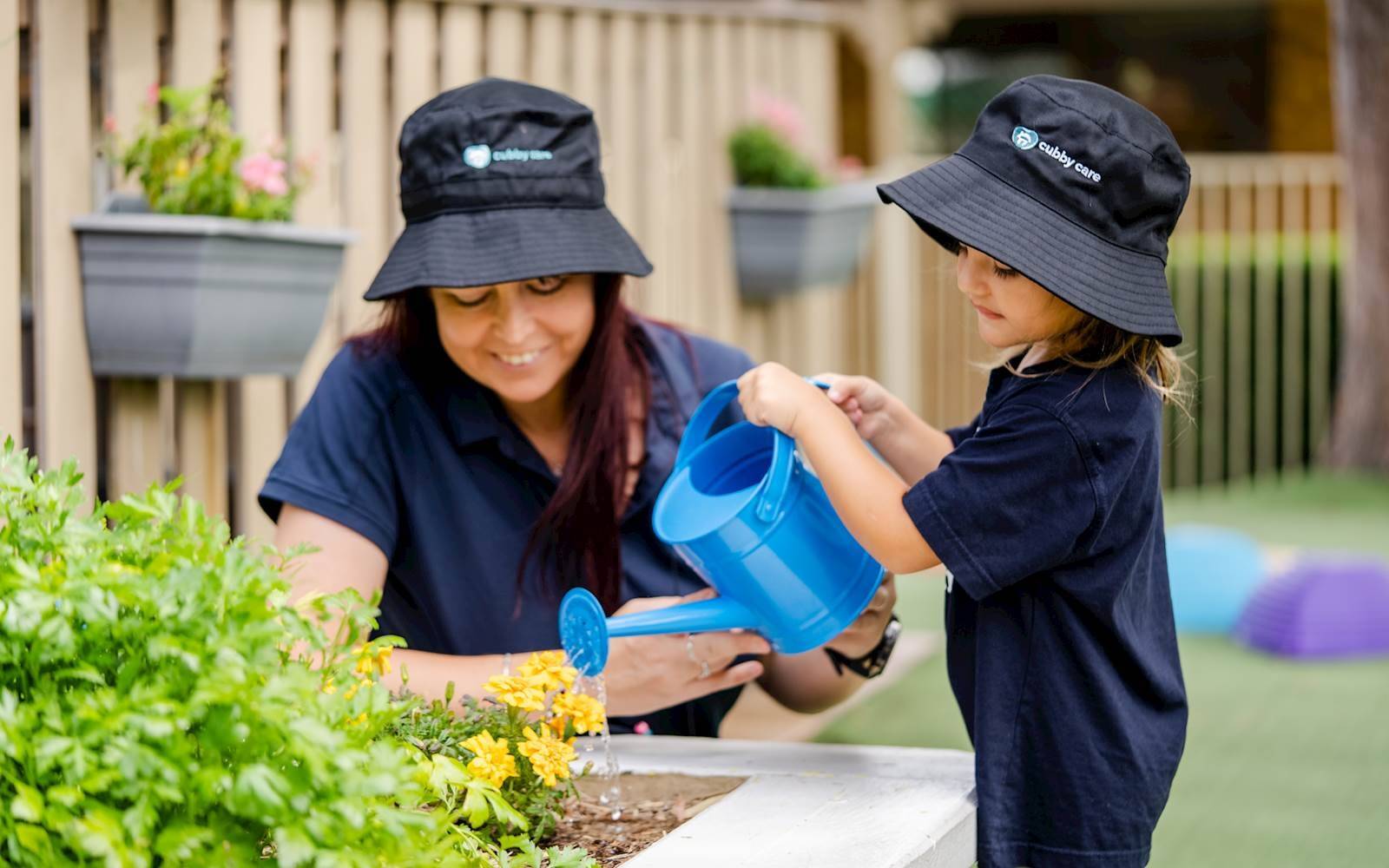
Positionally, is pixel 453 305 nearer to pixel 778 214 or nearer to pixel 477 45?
pixel 477 45

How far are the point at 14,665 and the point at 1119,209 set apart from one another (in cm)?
100

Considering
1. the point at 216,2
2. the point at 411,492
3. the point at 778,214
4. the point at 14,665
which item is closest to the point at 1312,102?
the point at 778,214

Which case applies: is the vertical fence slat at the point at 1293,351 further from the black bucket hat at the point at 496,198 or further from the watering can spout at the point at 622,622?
the watering can spout at the point at 622,622

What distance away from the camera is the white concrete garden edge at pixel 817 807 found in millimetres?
1396

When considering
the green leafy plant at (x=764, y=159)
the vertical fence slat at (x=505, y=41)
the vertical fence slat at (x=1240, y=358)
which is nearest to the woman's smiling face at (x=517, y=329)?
the vertical fence slat at (x=505, y=41)

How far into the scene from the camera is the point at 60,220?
249 centimetres

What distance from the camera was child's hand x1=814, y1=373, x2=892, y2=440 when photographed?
1.79 m

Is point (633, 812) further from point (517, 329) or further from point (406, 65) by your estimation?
point (406, 65)

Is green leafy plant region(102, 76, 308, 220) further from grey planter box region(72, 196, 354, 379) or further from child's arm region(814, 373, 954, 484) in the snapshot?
child's arm region(814, 373, 954, 484)

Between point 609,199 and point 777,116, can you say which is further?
point 777,116

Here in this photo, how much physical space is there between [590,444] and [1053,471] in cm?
74

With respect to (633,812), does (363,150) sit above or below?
above

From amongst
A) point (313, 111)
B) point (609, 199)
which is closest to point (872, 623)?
point (313, 111)

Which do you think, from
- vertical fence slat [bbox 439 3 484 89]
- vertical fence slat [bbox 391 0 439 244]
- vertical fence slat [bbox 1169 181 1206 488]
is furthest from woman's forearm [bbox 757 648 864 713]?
vertical fence slat [bbox 1169 181 1206 488]
